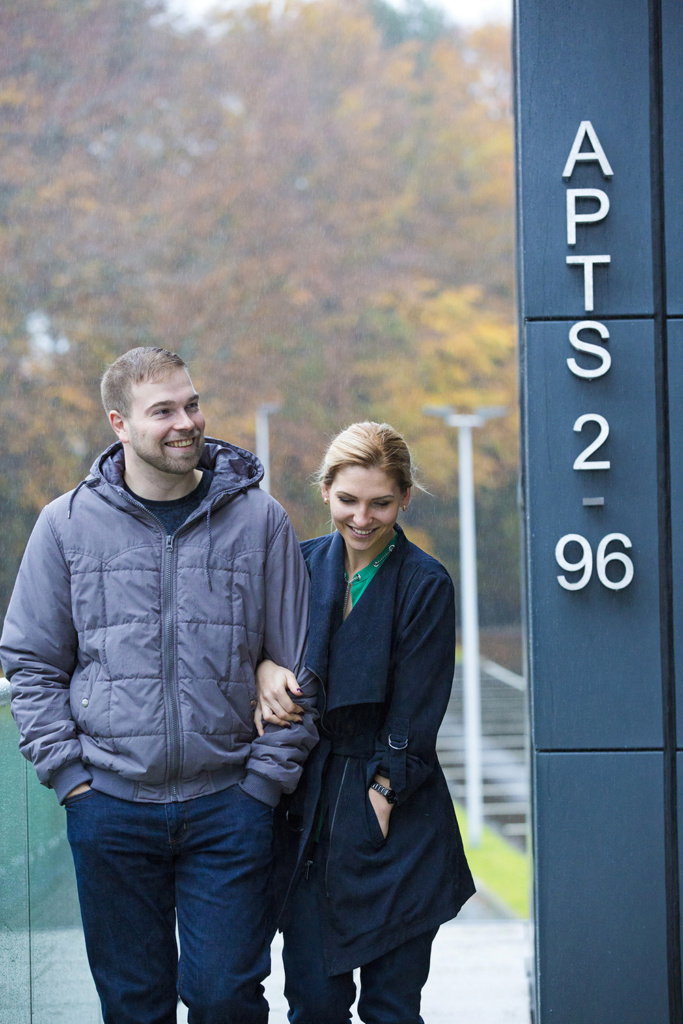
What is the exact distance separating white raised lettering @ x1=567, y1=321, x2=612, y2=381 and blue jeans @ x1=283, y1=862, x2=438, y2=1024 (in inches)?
55.8

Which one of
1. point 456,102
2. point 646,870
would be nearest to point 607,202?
point 646,870

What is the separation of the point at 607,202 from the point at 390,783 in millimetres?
1606

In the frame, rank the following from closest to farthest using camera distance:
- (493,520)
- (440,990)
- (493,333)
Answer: (440,990) < (493,333) < (493,520)

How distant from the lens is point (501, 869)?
15477mm

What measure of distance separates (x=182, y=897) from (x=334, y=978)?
40 cm

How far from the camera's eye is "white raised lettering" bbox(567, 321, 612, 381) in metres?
3.07

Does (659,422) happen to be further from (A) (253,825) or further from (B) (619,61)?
(A) (253,825)

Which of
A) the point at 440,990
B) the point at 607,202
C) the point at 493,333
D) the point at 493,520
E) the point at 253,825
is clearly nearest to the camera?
the point at 253,825

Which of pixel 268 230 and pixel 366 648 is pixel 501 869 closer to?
pixel 268 230

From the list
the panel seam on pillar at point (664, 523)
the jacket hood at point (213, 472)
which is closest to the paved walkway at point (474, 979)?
the panel seam on pillar at point (664, 523)

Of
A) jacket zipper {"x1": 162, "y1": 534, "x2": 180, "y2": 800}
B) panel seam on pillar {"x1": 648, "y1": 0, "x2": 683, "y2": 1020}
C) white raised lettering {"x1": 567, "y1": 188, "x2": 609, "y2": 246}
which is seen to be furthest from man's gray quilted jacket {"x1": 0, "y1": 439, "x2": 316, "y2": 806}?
white raised lettering {"x1": 567, "y1": 188, "x2": 609, "y2": 246}

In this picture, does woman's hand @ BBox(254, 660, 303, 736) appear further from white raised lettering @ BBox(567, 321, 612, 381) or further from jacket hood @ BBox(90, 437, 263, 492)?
white raised lettering @ BBox(567, 321, 612, 381)

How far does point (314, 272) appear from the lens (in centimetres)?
2294

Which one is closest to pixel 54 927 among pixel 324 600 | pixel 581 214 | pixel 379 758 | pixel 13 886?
pixel 13 886
